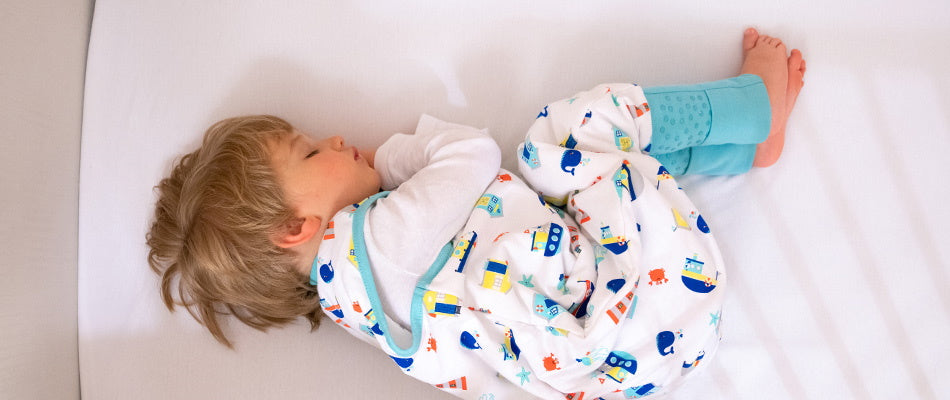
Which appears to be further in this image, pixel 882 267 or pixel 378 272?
pixel 882 267

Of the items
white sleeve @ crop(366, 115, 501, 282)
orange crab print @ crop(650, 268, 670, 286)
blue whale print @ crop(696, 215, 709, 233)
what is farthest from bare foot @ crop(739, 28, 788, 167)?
white sleeve @ crop(366, 115, 501, 282)

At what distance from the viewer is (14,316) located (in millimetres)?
943

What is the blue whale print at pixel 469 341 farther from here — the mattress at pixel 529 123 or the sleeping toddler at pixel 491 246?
the mattress at pixel 529 123

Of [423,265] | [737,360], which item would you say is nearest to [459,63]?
[423,265]

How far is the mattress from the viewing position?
1.05 m

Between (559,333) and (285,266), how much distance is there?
44 centimetres

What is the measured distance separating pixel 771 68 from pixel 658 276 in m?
0.46

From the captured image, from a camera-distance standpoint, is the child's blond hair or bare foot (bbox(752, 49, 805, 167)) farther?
bare foot (bbox(752, 49, 805, 167))

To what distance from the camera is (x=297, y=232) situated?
97cm

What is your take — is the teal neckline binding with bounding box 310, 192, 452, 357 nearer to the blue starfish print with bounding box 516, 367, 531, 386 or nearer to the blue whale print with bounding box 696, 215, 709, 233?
the blue starfish print with bounding box 516, 367, 531, 386

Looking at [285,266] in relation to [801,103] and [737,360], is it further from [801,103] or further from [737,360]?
[801,103]

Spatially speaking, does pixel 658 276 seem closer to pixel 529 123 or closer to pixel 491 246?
pixel 491 246

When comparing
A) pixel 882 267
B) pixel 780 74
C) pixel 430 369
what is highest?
pixel 780 74

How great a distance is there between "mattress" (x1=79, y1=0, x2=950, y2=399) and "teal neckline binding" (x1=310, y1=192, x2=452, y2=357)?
179 millimetres
